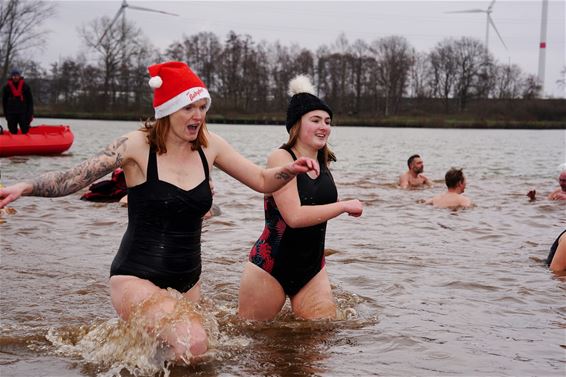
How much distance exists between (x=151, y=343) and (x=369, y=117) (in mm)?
86024

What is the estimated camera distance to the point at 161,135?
4.96 meters

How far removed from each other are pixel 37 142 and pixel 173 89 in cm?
2041

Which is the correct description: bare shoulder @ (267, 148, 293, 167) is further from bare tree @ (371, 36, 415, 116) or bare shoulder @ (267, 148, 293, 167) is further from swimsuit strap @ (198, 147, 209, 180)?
bare tree @ (371, 36, 415, 116)

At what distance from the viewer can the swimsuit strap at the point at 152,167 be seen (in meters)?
4.88

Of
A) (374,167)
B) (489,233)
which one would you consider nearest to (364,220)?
(489,233)

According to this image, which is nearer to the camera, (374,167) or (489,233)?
(489,233)

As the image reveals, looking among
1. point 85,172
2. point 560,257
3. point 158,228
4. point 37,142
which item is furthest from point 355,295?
point 37,142

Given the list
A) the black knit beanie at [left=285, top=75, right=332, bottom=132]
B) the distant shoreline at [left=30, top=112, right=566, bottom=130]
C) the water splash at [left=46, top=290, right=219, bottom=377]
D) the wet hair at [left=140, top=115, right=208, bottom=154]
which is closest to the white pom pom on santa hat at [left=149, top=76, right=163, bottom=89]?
the wet hair at [left=140, top=115, right=208, bottom=154]

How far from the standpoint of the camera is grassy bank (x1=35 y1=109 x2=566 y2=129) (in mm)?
76750

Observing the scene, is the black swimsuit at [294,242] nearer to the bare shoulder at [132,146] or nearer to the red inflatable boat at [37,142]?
the bare shoulder at [132,146]

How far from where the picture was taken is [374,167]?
26578 mm

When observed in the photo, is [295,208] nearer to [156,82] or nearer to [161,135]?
[161,135]

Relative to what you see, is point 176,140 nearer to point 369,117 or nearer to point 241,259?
point 241,259

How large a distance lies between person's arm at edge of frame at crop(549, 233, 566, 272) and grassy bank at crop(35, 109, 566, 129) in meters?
68.0
